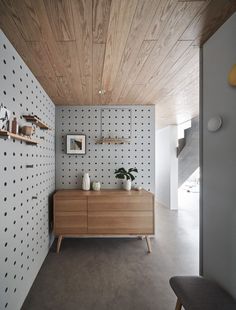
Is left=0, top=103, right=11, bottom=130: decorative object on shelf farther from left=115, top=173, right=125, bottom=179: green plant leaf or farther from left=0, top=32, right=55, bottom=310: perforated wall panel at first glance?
left=115, top=173, right=125, bottom=179: green plant leaf

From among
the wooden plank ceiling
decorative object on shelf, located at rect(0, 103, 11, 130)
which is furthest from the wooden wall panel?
decorative object on shelf, located at rect(0, 103, 11, 130)

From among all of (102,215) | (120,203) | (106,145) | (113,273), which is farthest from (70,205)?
(106,145)

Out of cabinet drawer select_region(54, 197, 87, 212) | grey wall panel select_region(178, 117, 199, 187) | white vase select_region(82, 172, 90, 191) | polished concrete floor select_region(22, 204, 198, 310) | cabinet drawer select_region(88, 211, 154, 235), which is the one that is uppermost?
grey wall panel select_region(178, 117, 199, 187)

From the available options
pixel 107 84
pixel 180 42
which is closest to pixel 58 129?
pixel 107 84

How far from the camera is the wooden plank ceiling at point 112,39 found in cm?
106

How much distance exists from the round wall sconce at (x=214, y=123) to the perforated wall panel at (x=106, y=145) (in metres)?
1.79

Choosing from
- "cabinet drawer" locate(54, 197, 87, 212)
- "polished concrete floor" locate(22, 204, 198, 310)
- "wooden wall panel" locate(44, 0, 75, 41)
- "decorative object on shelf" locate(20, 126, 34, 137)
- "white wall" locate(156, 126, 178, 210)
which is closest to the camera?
"wooden wall panel" locate(44, 0, 75, 41)

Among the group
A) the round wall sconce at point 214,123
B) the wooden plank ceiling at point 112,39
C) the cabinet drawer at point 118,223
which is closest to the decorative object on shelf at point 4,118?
the wooden plank ceiling at point 112,39

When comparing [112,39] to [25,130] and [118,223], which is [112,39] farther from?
[118,223]

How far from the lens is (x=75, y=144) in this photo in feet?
9.91

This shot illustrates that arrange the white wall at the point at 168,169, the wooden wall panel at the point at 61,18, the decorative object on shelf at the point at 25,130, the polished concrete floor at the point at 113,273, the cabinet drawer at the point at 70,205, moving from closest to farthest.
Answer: the wooden wall panel at the point at 61,18 → the decorative object on shelf at the point at 25,130 → the polished concrete floor at the point at 113,273 → the cabinet drawer at the point at 70,205 → the white wall at the point at 168,169

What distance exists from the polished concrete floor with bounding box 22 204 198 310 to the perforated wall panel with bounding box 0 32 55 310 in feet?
0.71

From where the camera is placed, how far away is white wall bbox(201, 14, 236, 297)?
1.14m

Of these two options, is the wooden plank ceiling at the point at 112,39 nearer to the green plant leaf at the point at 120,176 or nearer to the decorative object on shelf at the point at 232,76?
the decorative object on shelf at the point at 232,76
